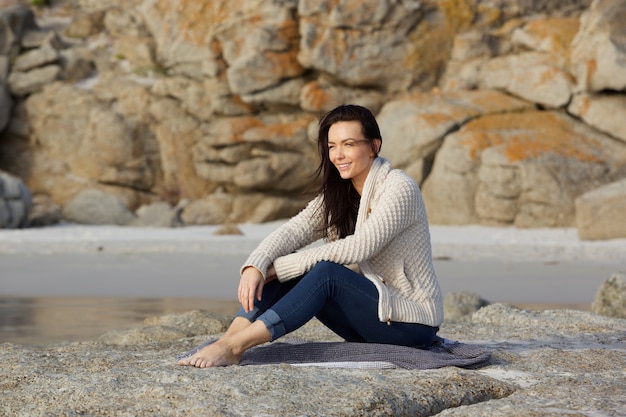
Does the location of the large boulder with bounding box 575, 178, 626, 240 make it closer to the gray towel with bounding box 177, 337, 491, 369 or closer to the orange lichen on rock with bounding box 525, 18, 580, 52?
the orange lichen on rock with bounding box 525, 18, 580, 52

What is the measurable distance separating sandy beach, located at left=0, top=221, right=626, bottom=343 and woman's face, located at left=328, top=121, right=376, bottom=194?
11.2 feet

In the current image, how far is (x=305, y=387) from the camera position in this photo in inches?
139

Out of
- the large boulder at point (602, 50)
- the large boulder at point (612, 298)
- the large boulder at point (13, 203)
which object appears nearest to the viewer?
the large boulder at point (612, 298)

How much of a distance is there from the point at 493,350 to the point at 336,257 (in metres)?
1.11

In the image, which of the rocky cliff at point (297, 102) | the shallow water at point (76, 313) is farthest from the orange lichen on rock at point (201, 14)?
the shallow water at point (76, 313)

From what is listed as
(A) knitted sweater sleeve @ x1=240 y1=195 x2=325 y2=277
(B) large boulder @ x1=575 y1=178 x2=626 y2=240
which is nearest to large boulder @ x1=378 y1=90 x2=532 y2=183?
(B) large boulder @ x1=575 y1=178 x2=626 y2=240

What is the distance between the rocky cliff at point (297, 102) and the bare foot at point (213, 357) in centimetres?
1144

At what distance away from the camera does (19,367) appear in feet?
13.1

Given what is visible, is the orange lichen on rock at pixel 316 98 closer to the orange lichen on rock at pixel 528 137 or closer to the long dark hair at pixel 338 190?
the orange lichen on rock at pixel 528 137

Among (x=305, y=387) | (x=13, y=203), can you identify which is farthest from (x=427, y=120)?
(x=305, y=387)

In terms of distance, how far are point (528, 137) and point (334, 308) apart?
11800mm

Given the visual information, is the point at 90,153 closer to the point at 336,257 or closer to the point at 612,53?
the point at 612,53

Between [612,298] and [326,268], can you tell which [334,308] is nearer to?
[326,268]

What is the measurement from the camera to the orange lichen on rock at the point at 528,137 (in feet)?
49.3
